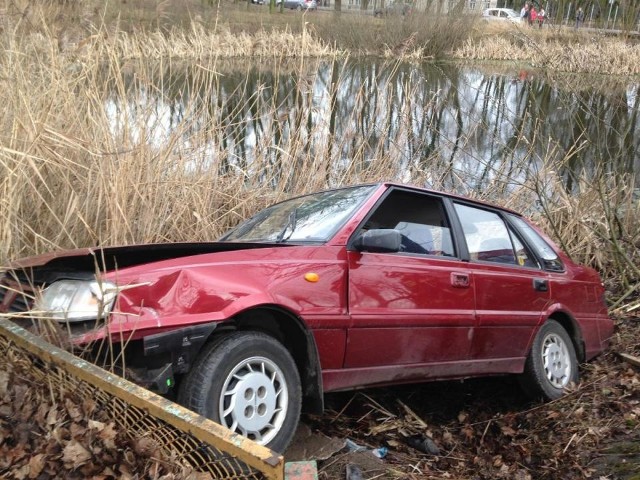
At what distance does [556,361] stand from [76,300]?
3882 millimetres

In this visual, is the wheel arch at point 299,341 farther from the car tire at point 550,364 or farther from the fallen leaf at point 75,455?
the car tire at point 550,364

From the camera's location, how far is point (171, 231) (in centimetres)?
608

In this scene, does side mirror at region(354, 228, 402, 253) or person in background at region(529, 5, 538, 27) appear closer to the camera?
side mirror at region(354, 228, 402, 253)

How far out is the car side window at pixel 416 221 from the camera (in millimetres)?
4262

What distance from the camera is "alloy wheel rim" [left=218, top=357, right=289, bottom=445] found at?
2.96m

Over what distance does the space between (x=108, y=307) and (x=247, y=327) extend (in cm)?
71

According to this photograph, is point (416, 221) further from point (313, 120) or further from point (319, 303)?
point (313, 120)

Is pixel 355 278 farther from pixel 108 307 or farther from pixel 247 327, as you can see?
pixel 108 307

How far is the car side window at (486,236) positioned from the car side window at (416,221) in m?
0.21

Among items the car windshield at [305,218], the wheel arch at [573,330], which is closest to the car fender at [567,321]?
the wheel arch at [573,330]

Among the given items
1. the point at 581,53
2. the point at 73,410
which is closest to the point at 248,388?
the point at 73,410

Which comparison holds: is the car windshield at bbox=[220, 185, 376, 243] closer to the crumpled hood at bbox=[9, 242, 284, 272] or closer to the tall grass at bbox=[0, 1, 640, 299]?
the crumpled hood at bbox=[9, 242, 284, 272]

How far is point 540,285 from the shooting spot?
504 cm

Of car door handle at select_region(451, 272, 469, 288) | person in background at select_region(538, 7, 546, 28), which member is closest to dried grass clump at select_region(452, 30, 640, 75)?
person in background at select_region(538, 7, 546, 28)
